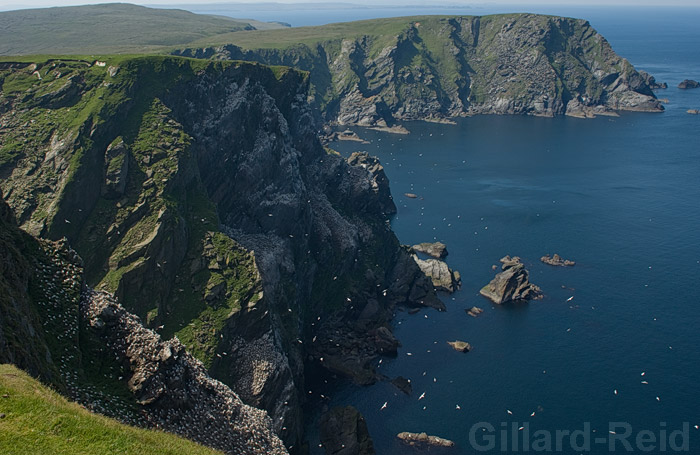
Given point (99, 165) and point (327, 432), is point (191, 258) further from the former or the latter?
point (327, 432)

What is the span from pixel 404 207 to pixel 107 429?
160651 millimetres

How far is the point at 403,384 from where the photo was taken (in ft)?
342

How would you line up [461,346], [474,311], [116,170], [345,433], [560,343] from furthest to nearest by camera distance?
[474,311]
[560,343]
[461,346]
[116,170]
[345,433]

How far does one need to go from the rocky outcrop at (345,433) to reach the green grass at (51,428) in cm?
5183

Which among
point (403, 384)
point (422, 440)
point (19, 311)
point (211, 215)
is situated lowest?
point (422, 440)

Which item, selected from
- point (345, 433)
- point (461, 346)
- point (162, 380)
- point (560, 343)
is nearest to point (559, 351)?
point (560, 343)

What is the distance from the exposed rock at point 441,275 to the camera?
14025cm

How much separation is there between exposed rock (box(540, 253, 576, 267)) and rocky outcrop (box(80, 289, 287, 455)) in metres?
108

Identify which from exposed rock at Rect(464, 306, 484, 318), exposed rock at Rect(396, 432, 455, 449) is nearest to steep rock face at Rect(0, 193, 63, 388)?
exposed rock at Rect(396, 432, 455, 449)

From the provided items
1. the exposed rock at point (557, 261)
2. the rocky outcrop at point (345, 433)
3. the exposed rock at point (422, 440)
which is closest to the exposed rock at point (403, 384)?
the exposed rock at point (422, 440)

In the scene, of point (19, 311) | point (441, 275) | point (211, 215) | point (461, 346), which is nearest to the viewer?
point (19, 311)

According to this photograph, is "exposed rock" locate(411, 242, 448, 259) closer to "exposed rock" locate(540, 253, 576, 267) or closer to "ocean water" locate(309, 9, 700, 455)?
"ocean water" locate(309, 9, 700, 455)

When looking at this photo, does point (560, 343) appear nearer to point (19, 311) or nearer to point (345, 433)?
point (345, 433)

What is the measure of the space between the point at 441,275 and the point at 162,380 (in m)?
94.6
